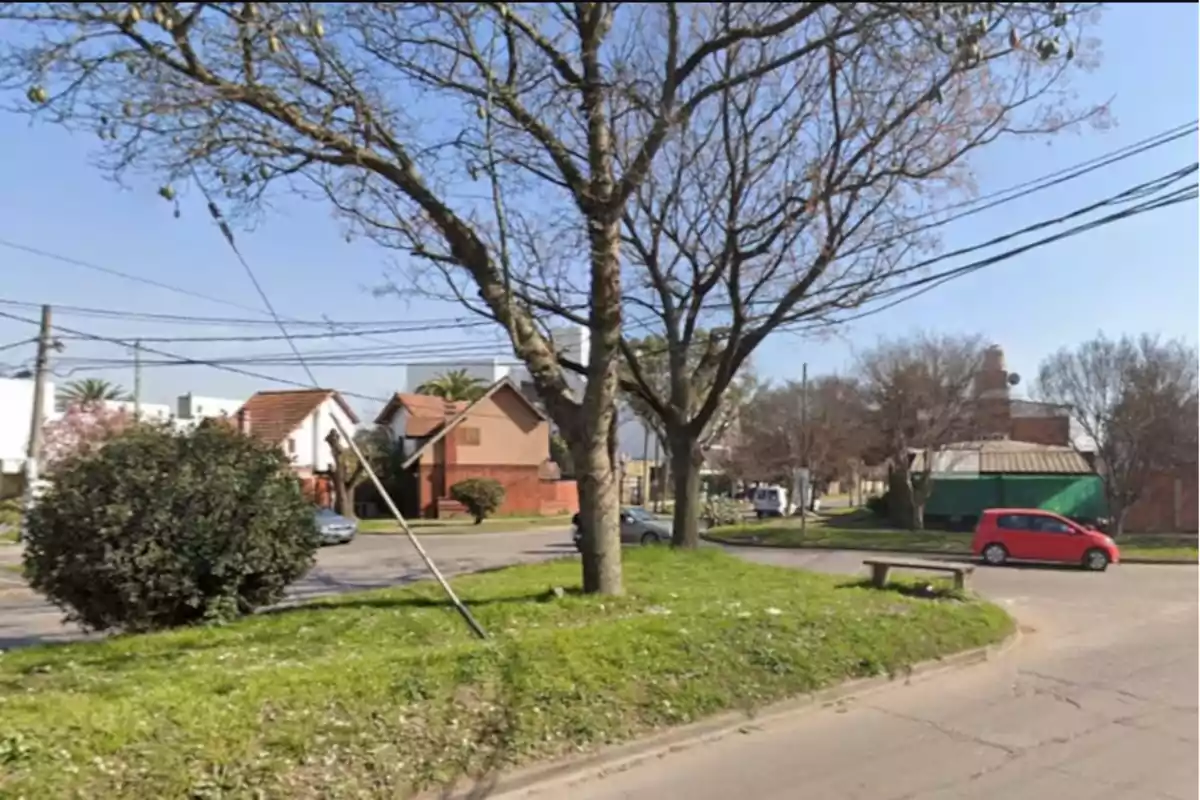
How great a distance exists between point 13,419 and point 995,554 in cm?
4020

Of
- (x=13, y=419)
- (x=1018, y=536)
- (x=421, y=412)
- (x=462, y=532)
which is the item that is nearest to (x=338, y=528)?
(x=462, y=532)

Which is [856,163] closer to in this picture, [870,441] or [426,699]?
[426,699]

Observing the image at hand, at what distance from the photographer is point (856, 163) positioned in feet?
49.3

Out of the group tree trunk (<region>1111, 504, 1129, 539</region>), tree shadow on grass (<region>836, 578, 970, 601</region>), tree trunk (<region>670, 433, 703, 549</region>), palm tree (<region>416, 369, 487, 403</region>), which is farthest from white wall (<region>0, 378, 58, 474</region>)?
tree trunk (<region>1111, 504, 1129, 539</region>)

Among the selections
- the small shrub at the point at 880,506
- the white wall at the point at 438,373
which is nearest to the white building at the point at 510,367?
the white wall at the point at 438,373

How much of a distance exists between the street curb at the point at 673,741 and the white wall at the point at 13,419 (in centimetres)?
A: 4322

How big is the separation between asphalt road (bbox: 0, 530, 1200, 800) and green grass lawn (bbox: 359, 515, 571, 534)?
26.9 metres

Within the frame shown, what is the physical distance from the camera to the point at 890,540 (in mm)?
35250

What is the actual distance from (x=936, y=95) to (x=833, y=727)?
6.23 metres

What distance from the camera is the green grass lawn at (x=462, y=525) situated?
4084 cm

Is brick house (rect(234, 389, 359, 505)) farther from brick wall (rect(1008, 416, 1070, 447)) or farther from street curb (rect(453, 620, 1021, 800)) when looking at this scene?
brick wall (rect(1008, 416, 1070, 447))

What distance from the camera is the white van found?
189ft

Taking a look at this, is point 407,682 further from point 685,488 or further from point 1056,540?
point 1056,540

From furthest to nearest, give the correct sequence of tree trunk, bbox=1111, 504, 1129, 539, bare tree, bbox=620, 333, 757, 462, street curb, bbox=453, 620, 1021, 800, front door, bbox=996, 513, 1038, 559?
tree trunk, bbox=1111, 504, 1129, 539 → front door, bbox=996, 513, 1038, 559 → bare tree, bbox=620, 333, 757, 462 → street curb, bbox=453, 620, 1021, 800
